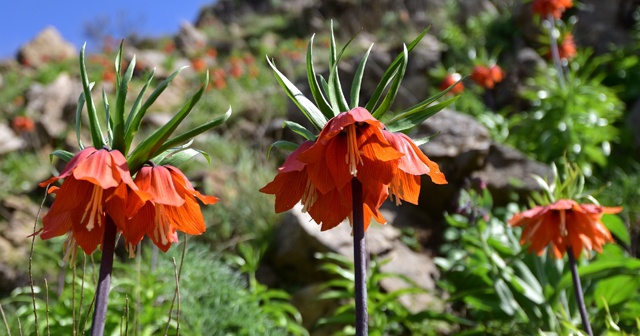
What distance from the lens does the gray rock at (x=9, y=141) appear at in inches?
340

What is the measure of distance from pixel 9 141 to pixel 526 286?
8.66 metres

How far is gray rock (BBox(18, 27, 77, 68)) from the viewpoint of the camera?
15567 millimetres

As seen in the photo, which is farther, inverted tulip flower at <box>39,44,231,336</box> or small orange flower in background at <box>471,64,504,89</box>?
small orange flower in background at <box>471,64,504,89</box>

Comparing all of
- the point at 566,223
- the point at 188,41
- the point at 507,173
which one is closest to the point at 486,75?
the point at 507,173

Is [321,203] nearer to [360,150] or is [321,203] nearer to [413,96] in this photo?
[360,150]

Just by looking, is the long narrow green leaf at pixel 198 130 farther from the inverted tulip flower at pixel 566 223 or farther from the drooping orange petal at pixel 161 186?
the inverted tulip flower at pixel 566 223

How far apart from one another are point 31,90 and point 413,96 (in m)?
7.64

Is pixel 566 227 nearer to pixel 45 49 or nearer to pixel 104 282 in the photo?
pixel 104 282

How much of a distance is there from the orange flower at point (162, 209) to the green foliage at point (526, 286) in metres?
1.71

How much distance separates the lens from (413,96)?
8422 millimetres

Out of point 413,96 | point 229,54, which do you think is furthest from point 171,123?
point 229,54

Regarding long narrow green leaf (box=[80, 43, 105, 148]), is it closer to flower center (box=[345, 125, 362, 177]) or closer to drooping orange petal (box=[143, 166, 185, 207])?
drooping orange petal (box=[143, 166, 185, 207])

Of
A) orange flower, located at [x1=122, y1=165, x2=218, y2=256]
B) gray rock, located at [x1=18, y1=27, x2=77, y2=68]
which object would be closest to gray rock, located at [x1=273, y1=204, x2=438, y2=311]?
orange flower, located at [x1=122, y1=165, x2=218, y2=256]

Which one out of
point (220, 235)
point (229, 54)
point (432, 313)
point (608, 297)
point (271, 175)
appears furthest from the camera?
point (229, 54)
